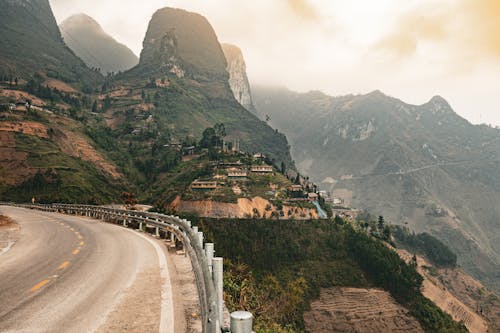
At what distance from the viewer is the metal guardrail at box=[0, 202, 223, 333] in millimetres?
5211

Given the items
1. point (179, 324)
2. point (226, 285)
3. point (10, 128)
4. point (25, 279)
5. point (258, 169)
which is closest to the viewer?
point (179, 324)

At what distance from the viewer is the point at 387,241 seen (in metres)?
163

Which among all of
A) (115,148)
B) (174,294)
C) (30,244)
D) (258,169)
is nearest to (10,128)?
(115,148)

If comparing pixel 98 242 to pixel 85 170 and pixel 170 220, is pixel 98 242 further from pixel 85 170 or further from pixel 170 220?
pixel 85 170

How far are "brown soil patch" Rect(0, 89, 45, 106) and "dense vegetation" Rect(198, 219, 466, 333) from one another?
12550cm

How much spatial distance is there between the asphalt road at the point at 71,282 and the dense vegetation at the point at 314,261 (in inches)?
3331

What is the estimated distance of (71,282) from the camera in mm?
10375

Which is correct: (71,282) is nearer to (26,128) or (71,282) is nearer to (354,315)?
(354,315)

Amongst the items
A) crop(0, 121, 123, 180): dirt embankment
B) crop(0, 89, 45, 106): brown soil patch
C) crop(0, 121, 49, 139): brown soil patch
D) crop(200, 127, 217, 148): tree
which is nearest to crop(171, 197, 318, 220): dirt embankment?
crop(0, 121, 123, 180): dirt embankment

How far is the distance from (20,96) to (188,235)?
207 meters

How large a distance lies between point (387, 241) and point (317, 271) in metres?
64.3

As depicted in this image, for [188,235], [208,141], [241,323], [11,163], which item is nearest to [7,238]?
[188,235]

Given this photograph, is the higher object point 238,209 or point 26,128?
point 26,128

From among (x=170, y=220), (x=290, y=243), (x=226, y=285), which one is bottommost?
(x=290, y=243)
